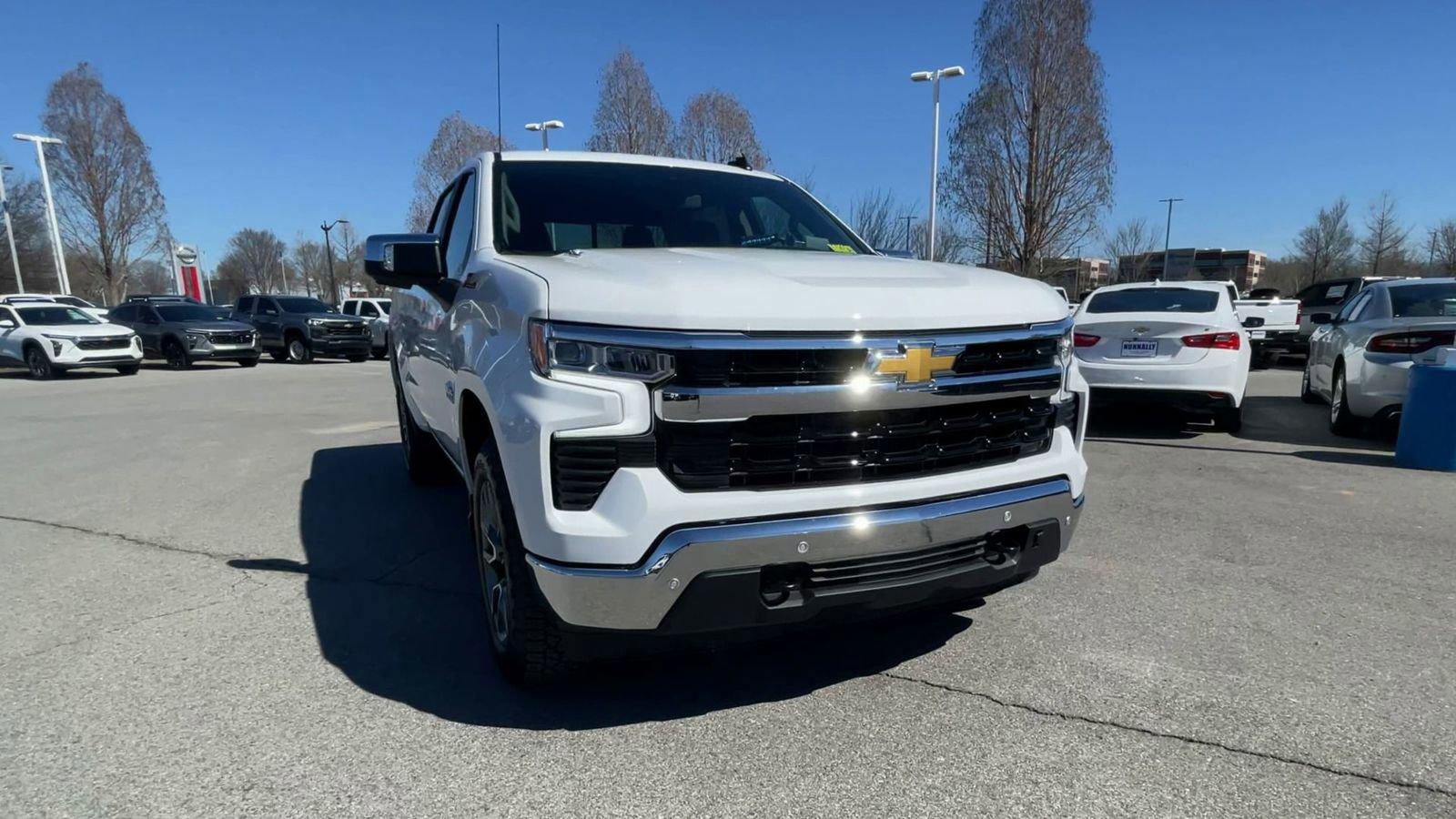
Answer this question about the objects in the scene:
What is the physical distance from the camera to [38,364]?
17.3 metres

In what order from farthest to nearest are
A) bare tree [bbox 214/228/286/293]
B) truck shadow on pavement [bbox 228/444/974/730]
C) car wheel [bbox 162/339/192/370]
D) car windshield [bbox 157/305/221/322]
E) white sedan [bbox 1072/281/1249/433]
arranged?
bare tree [bbox 214/228/286/293], car windshield [bbox 157/305/221/322], car wheel [bbox 162/339/192/370], white sedan [bbox 1072/281/1249/433], truck shadow on pavement [bbox 228/444/974/730]

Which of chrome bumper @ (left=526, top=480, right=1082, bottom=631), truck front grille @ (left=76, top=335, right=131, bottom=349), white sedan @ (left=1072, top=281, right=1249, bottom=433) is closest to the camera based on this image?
chrome bumper @ (left=526, top=480, right=1082, bottom=631)

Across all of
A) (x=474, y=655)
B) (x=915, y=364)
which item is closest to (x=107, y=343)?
(x=474, y=655)

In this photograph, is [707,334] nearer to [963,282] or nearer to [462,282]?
[963,282]

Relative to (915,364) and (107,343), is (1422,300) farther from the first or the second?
(107,343)

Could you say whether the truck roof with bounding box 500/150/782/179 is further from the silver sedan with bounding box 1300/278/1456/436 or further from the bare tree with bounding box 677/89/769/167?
the bare tree with bounding box 677/89/769/167

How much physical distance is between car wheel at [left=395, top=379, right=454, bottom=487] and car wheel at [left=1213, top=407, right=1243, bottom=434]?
692 cm

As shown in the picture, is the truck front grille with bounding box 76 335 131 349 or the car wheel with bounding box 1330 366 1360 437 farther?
the truck front grille with bounding box 76 335 131 349

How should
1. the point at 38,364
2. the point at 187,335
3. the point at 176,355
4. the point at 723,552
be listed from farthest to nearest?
the point at 176,355
the point at 187,335
the point at 38,364
the point at 723,552

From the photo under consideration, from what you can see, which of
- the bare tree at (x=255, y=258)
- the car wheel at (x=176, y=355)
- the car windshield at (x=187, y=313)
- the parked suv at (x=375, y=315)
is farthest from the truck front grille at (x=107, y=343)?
the bare tree at (x=255, y=258)

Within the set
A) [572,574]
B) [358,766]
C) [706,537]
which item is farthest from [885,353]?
[358,766]

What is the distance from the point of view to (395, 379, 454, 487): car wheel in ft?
18.9

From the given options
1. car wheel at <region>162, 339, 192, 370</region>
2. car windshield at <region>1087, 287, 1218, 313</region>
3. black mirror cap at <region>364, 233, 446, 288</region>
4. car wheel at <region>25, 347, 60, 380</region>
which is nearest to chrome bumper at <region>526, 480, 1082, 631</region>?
black mirror cap at <region>364, 233, 446, 288</region>

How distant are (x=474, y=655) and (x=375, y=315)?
25.4m
